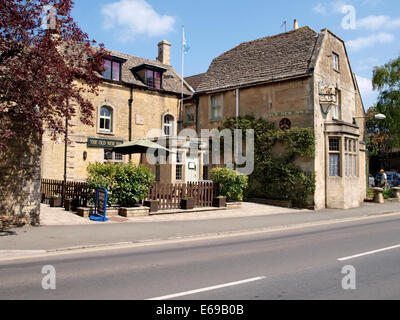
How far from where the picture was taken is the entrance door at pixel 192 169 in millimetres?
21594

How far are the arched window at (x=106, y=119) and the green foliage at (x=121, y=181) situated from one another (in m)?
9.83

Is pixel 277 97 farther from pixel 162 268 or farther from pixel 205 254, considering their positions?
pixel 162 268

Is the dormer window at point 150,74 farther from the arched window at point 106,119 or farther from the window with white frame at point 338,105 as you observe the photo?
the window with white frame at point 338,105

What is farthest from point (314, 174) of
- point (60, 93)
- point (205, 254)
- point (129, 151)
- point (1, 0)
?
point (1, 0)

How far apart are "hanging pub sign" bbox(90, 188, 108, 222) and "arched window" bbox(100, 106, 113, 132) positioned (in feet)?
35.7

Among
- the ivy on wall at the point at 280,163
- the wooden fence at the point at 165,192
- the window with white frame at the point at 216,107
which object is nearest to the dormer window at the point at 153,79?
the window with white frame at the point at 216,107

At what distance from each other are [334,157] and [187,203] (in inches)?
401

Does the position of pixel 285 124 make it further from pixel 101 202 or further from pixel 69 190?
pixel 69 190

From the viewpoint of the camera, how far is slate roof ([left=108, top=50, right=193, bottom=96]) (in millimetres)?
25125

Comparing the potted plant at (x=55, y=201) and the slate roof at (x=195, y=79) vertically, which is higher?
the slate roof at (x=195, y=79)

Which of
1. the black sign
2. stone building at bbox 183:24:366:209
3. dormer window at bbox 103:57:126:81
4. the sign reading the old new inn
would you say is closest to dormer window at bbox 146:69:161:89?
dormer window at bbox 103:57:126:81

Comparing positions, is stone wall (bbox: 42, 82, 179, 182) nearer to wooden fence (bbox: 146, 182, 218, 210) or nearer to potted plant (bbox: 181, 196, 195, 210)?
wooden fence (bbox: 146, 182, 218, 210)

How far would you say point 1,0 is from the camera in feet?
28.0
